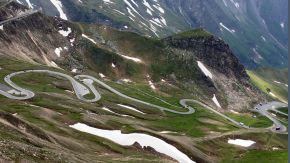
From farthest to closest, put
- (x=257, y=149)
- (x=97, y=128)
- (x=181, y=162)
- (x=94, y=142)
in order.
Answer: (x=257, y=149) → (x=97, y=128) → (x=181, y=162) → (x=94, y=142)

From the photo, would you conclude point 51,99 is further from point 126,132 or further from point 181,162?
point 181,162

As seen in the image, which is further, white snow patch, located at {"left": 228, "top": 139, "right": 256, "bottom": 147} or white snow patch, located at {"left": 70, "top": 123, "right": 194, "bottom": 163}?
white snow patch, located at {"left": 228, "top": 139, "right": 256, "bottom": 147}

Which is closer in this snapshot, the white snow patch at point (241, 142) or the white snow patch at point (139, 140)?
the white snow patch at point (139, 140)

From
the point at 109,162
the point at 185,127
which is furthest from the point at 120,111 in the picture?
the point at 109,162

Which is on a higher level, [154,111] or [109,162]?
[154,111]

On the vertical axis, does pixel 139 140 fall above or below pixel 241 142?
below

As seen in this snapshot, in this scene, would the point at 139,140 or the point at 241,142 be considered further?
the point at 241,142

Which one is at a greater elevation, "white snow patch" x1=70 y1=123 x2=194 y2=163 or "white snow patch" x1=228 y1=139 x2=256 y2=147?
"white snow patch" x1=228 y1=139 x2=256 y2=147

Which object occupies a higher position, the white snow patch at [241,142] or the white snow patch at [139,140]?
the white snow patch at [241,142]
